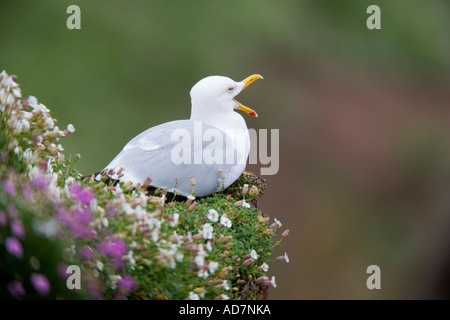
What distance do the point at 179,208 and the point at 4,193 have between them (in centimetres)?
81

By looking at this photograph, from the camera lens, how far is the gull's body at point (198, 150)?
2.43 metres

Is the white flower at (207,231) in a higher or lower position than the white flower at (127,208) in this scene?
lower

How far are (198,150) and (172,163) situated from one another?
5.3 inches

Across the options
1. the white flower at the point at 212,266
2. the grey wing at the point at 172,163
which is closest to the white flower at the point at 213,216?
the white flower at the point at 212,266

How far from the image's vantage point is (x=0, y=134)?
179 centimetres

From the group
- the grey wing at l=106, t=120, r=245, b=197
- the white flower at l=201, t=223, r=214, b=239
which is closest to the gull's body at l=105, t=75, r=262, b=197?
the grey wing at l=106, t=120, r=245, b=197

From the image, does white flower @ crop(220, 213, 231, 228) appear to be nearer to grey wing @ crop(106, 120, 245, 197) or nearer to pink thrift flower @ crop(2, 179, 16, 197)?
grey wing @ crop(106, 120, 245, 197)

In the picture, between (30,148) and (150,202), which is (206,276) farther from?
(30,148)

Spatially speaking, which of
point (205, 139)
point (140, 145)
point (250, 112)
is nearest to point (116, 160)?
point (140, 145)

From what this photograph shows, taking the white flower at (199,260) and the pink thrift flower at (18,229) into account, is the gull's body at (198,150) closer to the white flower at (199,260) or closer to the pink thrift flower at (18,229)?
the white flower at (199,260)

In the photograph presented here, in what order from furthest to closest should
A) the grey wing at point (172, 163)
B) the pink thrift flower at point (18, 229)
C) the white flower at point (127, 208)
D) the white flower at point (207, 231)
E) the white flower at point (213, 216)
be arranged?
the grey wing at point (172, 163), the white flower at point (213, 216), the white flower at point (207, 231), the white flower at point (127, 208), the pink thrift flower at point (18, 229)

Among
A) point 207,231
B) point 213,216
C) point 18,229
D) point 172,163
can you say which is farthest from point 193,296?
point 172,163

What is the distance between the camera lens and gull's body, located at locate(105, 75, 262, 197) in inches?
95.7

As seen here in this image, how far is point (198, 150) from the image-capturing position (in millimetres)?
2529
